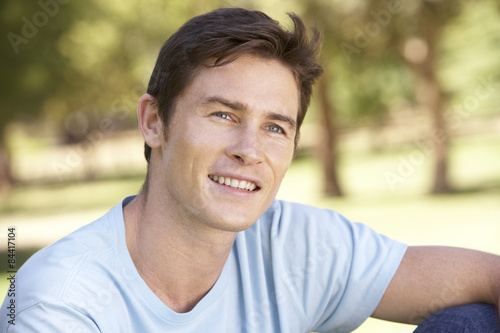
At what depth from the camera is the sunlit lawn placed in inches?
420

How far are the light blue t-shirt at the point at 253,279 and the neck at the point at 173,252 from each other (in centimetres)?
7

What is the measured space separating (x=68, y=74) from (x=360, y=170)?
13.9m

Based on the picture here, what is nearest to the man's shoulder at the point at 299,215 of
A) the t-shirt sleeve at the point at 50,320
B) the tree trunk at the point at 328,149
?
the t-shirt sleeve at the point at 50,320

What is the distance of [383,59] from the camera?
56.7 feet

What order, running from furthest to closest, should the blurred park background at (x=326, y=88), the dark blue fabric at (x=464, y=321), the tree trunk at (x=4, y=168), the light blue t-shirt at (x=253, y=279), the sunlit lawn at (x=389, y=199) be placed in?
1. the tree trunk at (x=4, y=168)
2. the blurred park background at (x=326, y=88)
3. the sunlit lawn at (x=389, y=199)
4. the dark blue fabric at (x=464, y=321)
5. the light blue t-shirt at (x=253, y=279)

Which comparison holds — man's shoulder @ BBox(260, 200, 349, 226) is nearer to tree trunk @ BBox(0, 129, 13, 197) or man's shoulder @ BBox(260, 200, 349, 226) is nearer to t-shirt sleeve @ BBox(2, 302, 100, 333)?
t-shirt sleeve @ BBox(2, 302, 100, 333)

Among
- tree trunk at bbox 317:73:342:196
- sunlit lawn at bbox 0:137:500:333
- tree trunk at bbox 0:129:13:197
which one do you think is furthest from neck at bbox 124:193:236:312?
tree trunk at bbox 0:129:13:197

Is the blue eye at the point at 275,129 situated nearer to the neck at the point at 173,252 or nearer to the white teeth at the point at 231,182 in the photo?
the white teeth at the point at 231,182

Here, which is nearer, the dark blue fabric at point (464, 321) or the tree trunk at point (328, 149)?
the dark blue fabric at point (464, 321)

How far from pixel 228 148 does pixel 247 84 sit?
9.7 inches

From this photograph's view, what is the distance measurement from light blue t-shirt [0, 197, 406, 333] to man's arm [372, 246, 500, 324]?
0.19 ft

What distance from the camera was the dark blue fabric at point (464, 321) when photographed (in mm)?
2197

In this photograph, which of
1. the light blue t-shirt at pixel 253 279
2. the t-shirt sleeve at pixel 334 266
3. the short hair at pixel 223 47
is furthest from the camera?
the t-shirt sleeve at pixel 334 266

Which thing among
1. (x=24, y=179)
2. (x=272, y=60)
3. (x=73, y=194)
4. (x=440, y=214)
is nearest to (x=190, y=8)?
(x=440, y=214)
